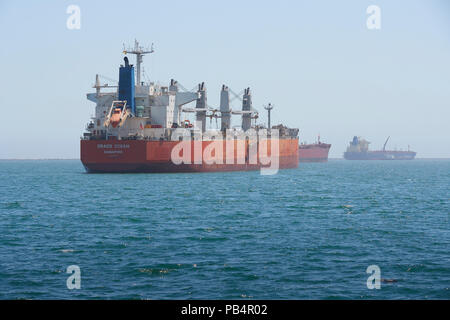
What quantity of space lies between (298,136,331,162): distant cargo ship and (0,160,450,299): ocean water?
12275cm

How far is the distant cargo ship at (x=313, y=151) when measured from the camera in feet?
520

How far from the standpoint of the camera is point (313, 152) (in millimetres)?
160500

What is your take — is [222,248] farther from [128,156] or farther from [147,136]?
[147,136]

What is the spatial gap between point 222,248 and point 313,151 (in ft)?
472

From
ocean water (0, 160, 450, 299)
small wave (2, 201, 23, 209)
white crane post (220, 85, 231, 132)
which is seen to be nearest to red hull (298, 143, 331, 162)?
white crane post (220, 85, 231, 132)

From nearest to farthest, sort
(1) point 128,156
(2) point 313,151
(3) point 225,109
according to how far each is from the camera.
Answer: (1) point 128,156, (3) point 225,109, (2) point 313,151

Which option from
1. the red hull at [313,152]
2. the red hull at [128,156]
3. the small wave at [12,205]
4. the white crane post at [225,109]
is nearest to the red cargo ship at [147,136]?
the red hull at [128,156]

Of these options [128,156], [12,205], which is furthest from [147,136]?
[12,205]

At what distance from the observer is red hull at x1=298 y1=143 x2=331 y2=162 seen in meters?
158

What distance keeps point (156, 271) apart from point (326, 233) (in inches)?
392
